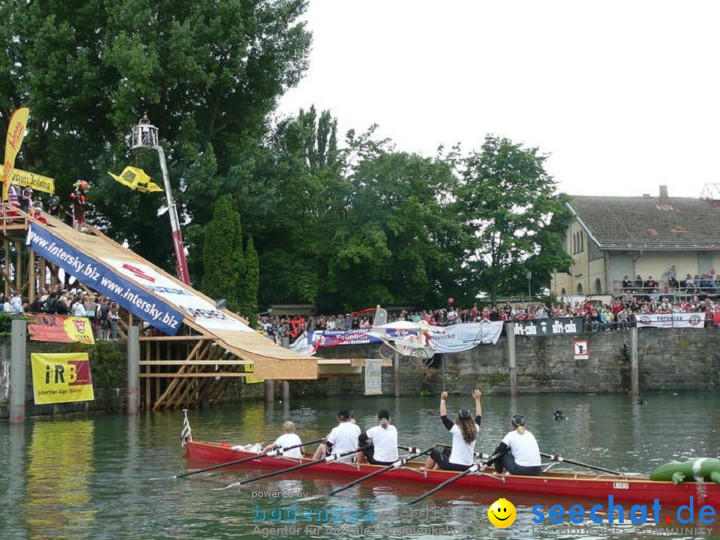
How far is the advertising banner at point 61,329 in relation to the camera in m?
Answer: 28.8

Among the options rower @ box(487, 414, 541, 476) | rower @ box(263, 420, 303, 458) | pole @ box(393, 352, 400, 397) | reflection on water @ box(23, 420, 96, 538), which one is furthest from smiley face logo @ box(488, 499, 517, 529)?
pole @ box(393, 352, 400, 397)

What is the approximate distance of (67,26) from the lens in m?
41.8

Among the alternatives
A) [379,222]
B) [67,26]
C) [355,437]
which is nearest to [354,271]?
[379,222]

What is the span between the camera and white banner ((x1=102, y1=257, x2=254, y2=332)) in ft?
107

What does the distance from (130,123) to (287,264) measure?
10.5 metres

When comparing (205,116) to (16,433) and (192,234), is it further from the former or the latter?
(16,433)

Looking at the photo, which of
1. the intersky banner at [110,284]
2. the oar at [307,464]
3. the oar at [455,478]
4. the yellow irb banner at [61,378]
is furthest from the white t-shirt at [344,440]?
the intersky banner at [110,284]

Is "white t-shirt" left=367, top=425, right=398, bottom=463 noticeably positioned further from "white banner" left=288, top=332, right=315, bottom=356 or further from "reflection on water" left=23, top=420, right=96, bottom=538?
"white banner" left=288, top=332, right=315, bottom=356

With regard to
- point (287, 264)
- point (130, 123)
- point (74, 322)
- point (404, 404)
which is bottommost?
point (404, 404)

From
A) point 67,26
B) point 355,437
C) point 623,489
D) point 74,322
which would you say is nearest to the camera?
point 623,489

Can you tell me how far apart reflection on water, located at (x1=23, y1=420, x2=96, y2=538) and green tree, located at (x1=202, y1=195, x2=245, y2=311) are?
12491 millimetres

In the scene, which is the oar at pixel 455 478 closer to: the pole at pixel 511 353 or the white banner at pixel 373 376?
the white banner at pixel 373 376

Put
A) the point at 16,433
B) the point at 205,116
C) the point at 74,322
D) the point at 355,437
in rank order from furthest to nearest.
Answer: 1. the point at 205,116
2. the point at 74,322
3. the point at 16,433
4. the point at 355,437

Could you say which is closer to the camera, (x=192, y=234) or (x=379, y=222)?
(x=192, y=234)
